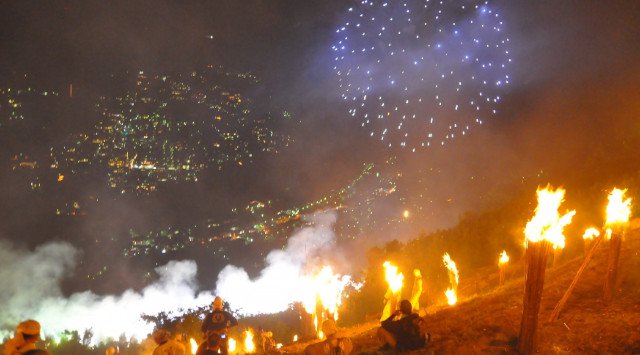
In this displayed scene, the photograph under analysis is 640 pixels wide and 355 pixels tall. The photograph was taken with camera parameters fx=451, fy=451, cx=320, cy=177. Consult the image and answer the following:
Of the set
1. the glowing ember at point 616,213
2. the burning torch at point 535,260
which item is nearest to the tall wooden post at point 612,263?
the glowing ember at point 616,213

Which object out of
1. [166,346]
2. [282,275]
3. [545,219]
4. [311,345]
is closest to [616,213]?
[545,219]

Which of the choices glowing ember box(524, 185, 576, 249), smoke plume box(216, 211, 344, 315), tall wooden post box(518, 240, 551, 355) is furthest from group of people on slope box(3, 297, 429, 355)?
smoke plume box(216, 211, 344, 315)

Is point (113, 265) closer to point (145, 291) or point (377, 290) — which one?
point (145, 291)

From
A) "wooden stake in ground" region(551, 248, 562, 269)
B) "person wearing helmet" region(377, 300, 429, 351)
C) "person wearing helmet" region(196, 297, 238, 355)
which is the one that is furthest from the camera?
"wooden stake in ground" region(551, 248, 562, 269)

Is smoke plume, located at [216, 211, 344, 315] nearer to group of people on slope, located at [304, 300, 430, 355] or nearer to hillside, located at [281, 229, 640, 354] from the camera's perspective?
hillside, located at [281, 229, 640, 354]

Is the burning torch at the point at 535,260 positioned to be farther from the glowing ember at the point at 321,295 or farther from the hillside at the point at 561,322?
the glowing ember at the point at 321,295

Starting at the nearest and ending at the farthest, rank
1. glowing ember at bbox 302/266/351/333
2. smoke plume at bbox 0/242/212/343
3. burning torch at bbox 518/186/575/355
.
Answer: burning torch at bbox 518/186/575/355 < glowing ember at bbox 302/266/351/333 < smoke plume at bbox 0/242/212/343
